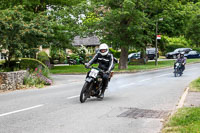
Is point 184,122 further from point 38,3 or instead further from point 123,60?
point 123,60

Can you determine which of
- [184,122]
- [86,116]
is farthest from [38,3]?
[184,122]

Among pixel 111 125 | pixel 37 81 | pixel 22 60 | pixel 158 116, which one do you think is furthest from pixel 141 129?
pixel 22 60

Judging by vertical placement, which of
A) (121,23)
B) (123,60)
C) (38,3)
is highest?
(38,3)

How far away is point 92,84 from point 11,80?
6.39 metres

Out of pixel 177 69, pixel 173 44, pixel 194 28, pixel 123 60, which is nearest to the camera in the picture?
pixel 177 69

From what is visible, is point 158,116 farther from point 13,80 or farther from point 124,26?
point 124,26

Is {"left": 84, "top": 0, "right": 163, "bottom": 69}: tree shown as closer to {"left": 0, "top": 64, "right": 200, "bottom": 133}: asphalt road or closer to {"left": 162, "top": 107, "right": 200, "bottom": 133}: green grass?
{"left": 0, "top": 64, "right": 200, "bottom": 133}: asphalt road

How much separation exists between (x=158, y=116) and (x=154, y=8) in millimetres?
23679

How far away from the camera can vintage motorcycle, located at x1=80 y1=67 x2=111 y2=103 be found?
10.0 metres

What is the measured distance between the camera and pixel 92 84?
10336 millimetres

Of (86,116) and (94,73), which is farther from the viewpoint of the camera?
(94,73)

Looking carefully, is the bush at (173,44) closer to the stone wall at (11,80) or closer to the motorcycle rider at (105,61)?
the stone wall at (11,80)

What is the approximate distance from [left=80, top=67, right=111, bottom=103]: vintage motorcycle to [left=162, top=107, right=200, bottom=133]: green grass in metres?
3.21

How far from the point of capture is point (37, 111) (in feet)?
28.6
